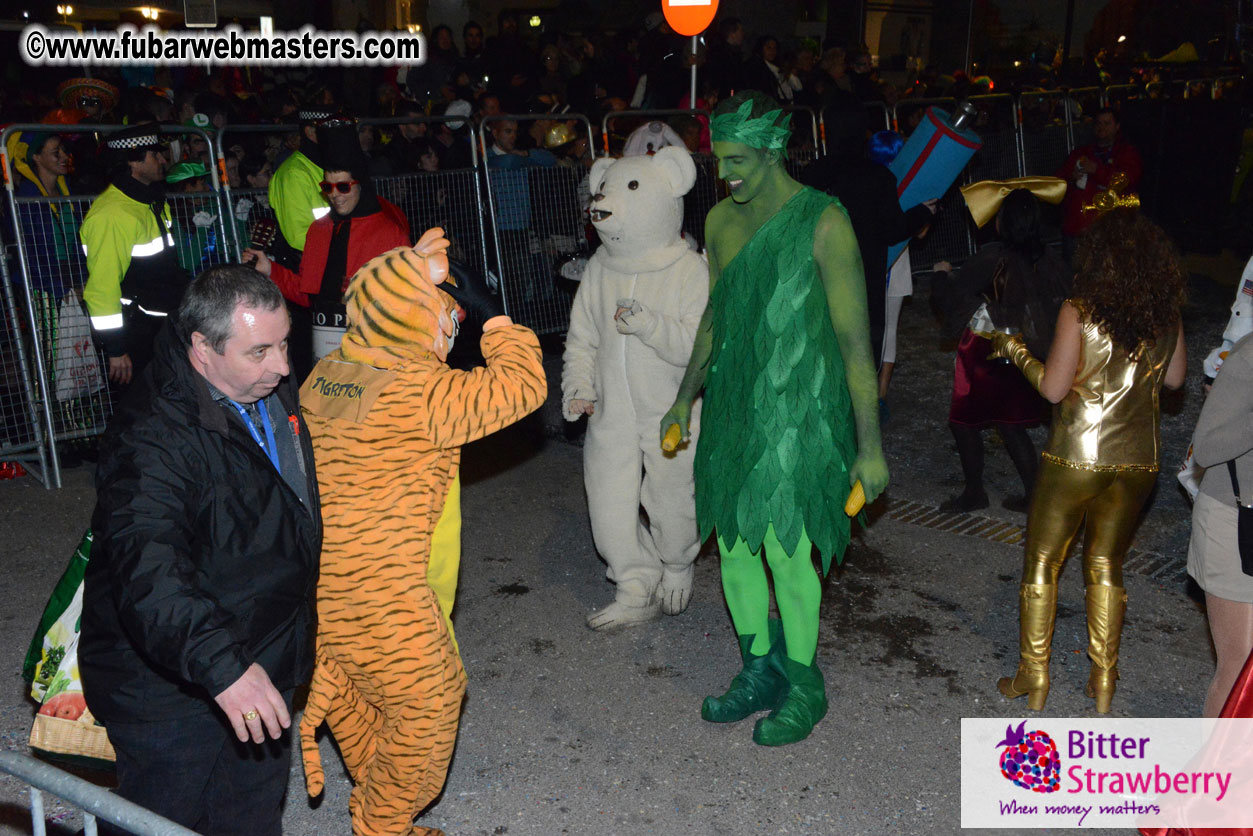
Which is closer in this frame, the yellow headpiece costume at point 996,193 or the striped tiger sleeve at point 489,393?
the striped tiger sleeve at point 489,393

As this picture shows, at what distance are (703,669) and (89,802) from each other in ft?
9.32

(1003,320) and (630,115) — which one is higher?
(630,115)

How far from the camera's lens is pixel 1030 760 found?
3.77 m

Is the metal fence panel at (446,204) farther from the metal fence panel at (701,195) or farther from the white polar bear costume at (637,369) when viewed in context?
the white polar bear costume at (637,369)

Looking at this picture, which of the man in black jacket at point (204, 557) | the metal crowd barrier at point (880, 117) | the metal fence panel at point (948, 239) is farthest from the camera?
the metal fence panel at point (948, 239)

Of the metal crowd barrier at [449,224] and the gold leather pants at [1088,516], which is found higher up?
the metal crowd barrier at [449,224]

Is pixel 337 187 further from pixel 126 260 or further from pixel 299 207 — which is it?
pixel 126 260

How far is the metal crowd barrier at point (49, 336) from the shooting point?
6.19m

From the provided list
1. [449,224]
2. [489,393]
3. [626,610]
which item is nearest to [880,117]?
[449,224]

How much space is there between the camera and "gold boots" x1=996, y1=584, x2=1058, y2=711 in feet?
12.9

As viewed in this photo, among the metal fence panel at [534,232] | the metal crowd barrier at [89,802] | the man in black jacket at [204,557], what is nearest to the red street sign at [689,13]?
the metal fence panel at [534,232]

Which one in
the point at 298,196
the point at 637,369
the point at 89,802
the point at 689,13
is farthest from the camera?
the point at 689,13

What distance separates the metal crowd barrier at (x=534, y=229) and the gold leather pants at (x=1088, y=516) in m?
4.77

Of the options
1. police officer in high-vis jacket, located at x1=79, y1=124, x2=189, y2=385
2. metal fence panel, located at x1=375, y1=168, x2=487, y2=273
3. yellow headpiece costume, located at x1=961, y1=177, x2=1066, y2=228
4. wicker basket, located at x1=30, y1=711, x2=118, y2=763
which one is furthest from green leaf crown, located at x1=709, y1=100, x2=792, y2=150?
metal fence panel, located at x1=375, y1=168, x2=487, y2=273
